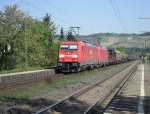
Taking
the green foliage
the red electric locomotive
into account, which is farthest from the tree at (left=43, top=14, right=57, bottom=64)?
the red electric locomotive

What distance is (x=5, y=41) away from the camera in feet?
205

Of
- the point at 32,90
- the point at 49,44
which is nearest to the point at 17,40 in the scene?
the point at 49,44

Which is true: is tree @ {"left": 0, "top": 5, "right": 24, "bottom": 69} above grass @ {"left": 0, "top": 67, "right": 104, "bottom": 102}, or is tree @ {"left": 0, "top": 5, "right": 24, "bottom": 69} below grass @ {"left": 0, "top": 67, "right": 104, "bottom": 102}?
above

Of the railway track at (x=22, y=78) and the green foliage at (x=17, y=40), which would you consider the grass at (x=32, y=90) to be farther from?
the green foliage at (x=17, y=40)

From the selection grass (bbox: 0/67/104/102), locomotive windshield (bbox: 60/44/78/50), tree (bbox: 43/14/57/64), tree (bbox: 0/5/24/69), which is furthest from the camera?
tree (bbox: 43/14/57/64)

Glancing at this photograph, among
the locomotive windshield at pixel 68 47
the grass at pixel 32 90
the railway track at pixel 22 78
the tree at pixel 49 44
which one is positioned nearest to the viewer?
the grass at pixel 32 90

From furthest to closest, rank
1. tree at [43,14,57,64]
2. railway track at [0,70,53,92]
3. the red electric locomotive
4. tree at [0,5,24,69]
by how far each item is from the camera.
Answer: tree at [43,14,57,64] → tree at [0,5,24,69] → the red electric locomotive → railway track at [0,70,53,92]

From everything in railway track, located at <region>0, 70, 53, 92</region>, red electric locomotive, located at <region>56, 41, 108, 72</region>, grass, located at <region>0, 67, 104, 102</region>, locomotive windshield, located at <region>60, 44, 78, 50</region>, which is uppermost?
locomotive windshield, located at <region>60, 44, 78, 50</region>

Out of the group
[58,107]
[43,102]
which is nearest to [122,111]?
[58,107]

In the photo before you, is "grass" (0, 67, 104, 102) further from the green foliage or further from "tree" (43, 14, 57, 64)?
"tree" (43, 14, 57, 64)

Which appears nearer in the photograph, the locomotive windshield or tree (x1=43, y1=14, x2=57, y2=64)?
the locomotive windshield

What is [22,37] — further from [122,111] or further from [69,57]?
[122,111]

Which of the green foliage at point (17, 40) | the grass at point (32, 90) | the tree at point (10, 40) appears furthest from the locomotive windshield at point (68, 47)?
the tree at point (10, 40)

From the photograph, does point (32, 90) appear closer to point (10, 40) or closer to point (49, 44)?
point (10, 40)
